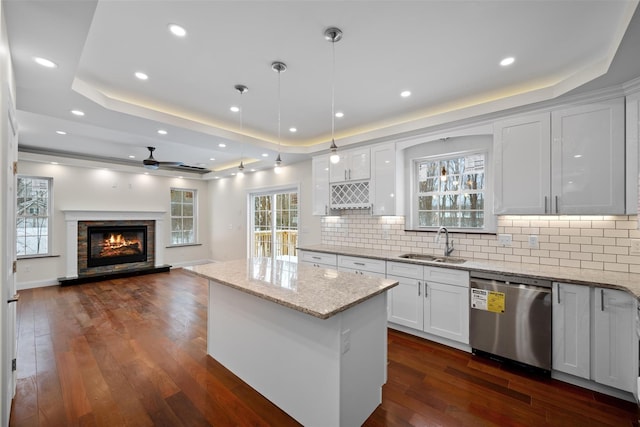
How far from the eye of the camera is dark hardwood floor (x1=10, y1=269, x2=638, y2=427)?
2033 millimetres

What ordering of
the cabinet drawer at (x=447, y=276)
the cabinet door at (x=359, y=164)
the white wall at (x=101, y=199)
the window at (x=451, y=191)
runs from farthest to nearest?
the white wall at (x=101, y=199) < the cabinet door at (x=359, y=164) < the window at (x=451, y=191) < the cabinet drawer at (x=447, y=276)

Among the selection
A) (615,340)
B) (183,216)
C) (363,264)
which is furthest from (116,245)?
(615,340)

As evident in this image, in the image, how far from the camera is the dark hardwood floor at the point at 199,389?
203 cm

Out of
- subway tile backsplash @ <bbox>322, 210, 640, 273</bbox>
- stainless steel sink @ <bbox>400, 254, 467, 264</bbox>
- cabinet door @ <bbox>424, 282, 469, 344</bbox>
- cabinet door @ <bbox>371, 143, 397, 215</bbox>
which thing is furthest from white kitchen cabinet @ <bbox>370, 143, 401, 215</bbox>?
cabinet door @ <bbox>424, 282, 469, 344</bbox>

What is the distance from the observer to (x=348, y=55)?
229 centimetres

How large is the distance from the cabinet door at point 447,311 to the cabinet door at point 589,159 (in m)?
1.26

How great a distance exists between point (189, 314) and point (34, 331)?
1781 millimetres

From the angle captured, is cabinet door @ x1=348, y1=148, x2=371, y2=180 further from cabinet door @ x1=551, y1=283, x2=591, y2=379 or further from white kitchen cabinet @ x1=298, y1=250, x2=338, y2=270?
cabinet door @ x1=551, y1=283, x2=591, y2=379

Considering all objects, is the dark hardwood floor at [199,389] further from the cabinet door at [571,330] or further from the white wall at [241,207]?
the white wall at [241,207]

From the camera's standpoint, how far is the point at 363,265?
3.78m

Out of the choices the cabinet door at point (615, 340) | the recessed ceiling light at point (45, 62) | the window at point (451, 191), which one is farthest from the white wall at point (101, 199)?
the cabinet door at point (615, 340)

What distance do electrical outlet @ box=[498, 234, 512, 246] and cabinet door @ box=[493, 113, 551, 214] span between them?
36 centimetres

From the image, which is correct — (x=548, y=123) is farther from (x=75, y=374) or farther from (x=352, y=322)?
(x=75, y=374)

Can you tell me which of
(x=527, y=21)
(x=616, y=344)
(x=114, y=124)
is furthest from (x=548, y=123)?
(x=114, y=124)
